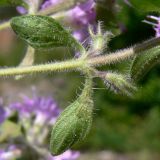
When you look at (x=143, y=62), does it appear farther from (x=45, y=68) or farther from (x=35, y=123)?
(x=35, y=123)

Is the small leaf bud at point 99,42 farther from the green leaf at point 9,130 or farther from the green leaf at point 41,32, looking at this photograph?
the green leaf at point 9,130

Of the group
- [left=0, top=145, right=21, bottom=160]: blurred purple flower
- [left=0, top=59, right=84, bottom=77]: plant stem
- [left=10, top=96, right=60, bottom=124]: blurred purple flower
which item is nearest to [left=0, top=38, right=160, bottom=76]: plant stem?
[left=0, top=59, right=84, bottom=77]: plant stem

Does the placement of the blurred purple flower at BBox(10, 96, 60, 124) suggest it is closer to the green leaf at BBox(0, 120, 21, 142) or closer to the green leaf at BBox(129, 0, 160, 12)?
the green leaf at BBox(0, 120, 21, 142)

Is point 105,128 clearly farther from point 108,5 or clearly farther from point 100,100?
point 108,5

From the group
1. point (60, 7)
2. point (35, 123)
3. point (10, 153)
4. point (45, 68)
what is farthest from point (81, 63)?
point (35, 123)

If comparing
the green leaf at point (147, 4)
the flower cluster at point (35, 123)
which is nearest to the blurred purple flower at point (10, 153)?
the flower cluster at point (35, 123)

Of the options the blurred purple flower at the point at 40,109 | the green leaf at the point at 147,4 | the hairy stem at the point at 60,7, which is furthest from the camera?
the blurred purple flower at the point at 40,109

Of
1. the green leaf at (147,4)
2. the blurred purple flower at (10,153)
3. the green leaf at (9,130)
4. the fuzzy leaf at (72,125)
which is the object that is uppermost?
the green leaf at (147,4)
